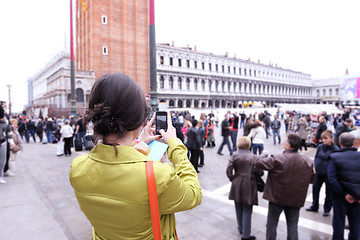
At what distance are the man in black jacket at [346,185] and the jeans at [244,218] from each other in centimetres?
115

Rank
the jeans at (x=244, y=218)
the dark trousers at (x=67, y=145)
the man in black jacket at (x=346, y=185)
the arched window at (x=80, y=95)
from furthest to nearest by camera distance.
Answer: the arched window at (x=80, y=95) → the dark trousers at (x=67, y=145) → the jeans at (x=244, y=218) → the man in black jacket at (x=346, y=185)

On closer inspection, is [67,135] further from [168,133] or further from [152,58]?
[168,133]

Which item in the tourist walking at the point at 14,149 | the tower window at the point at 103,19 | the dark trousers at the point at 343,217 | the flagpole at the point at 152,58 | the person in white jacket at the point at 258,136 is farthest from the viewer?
the tower window at the point at 103,19

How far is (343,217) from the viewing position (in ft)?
10.5

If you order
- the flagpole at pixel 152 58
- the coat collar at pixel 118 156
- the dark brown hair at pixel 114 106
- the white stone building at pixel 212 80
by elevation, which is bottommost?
the coat collar at pixel 118 156

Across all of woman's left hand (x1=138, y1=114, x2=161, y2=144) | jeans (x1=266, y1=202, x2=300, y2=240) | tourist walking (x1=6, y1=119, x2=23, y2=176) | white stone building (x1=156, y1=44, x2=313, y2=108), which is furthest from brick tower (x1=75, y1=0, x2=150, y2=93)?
woman's left hand (x1=138, y1=114, x2=161, y2=144)

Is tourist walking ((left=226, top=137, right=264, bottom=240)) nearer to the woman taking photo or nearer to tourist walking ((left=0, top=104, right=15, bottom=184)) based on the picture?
the woman taking photo

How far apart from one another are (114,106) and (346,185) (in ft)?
10.8

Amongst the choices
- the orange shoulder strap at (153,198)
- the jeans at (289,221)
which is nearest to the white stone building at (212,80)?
the jeans at (289,221)

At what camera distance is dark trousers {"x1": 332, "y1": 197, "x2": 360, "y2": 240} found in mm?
3105

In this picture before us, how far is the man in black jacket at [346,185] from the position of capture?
9.85 ft

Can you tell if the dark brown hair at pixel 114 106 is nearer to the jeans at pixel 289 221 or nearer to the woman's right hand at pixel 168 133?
the woman's right hand at pixel 168 133

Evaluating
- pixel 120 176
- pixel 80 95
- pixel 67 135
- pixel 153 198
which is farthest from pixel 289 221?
pixel 80 95

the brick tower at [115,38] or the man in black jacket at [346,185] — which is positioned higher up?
the brick tower at [115,38]
